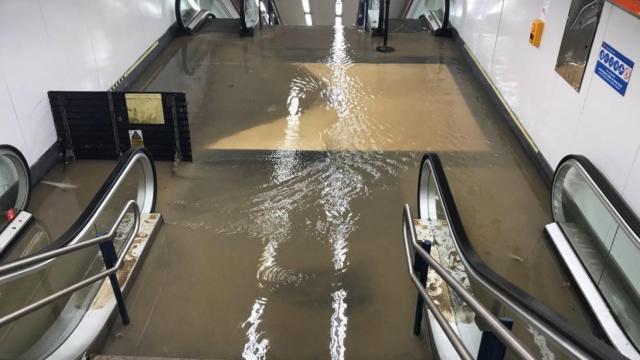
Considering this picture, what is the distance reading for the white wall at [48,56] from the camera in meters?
4.32

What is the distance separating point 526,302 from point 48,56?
4714 mm

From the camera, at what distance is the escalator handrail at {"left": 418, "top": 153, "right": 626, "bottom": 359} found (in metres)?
1.43

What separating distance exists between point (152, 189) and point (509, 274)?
110 inches

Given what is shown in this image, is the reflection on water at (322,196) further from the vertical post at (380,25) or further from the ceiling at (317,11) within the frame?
the ceiling at (317,11)

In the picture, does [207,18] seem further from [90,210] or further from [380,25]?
[90,210]

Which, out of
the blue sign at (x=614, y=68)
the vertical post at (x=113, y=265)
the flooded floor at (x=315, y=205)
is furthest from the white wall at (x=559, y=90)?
the vertical post at (x=113, y=265)

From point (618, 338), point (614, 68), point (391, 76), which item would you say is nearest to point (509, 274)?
point (618, 338)

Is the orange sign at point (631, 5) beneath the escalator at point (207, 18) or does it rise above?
above

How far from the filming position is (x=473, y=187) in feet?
15.3

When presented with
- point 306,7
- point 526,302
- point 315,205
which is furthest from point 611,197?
point 306,7

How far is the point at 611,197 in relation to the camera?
10.7ft

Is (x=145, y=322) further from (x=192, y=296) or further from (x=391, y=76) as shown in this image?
(x=391, y=76)

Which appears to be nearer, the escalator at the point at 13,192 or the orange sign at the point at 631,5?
the orange sign at the point at 631,5

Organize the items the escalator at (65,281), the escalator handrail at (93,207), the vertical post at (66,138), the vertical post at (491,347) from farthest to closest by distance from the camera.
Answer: the vertical post at (66,138) → the escalator handrail at (93,207) → the escalator at (65,281) → the vertical post at (491,347)
